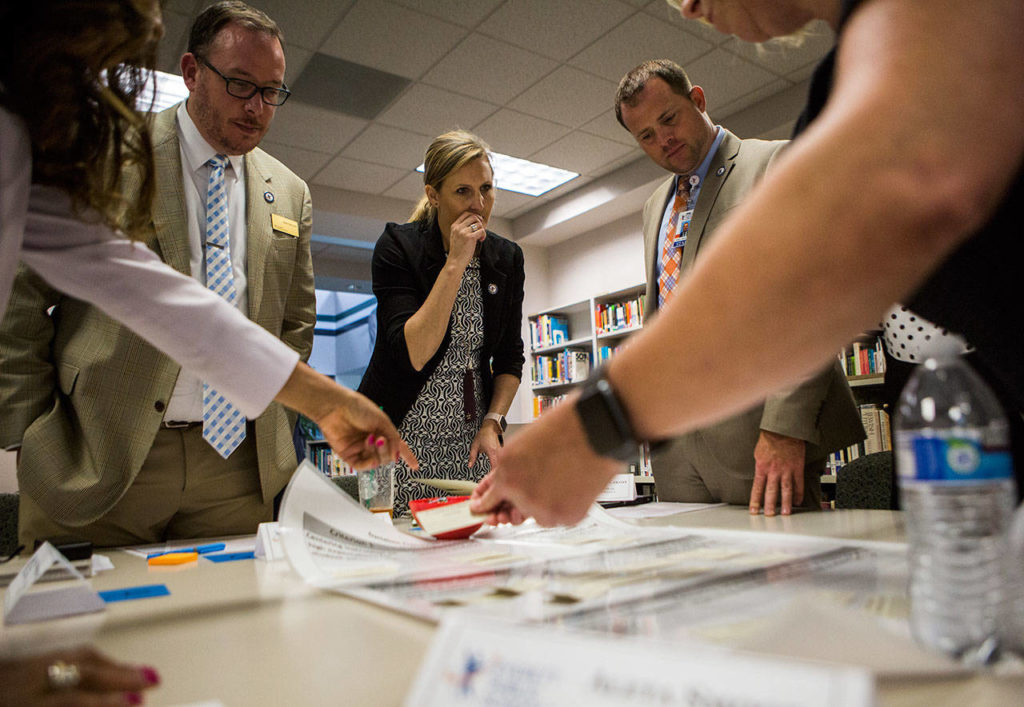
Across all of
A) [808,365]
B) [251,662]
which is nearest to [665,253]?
[808,365]

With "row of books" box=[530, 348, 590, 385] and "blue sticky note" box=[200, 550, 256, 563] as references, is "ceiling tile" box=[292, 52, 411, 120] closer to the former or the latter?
"row of books" box=[530, 348, 590, 385]

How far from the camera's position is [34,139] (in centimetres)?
76

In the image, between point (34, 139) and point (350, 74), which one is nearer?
point (34, 139)

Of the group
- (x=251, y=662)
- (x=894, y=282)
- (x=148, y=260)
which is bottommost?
(x=251, y=662)

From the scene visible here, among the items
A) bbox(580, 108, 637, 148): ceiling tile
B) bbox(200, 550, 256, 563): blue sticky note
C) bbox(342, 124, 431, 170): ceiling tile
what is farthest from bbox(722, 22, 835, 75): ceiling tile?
bbox(200, 550, 256, 563): blue sticky note

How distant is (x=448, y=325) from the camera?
1890 millimetres

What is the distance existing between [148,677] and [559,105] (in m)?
4.42

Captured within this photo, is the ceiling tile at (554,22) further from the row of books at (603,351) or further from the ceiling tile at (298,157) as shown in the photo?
the row of books at (603,351)

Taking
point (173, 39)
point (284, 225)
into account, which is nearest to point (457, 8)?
point (173, 39)

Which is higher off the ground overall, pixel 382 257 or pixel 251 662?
pixel 382 257

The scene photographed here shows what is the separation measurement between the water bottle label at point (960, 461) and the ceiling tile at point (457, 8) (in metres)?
3.48

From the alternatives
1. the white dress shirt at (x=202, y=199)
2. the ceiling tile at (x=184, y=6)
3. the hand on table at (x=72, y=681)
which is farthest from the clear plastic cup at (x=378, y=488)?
the ceiling tile at (x=184, y=6)

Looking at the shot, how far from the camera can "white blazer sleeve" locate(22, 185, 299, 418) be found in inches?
33.8

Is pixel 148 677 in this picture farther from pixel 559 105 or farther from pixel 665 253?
pixel 559 105
